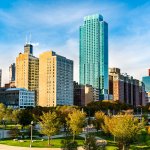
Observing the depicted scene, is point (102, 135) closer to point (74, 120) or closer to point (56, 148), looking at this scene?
point (74, 120)

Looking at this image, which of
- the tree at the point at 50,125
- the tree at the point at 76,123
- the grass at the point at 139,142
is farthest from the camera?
the tree at the point at 76,123

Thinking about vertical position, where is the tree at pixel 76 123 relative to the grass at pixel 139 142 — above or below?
above

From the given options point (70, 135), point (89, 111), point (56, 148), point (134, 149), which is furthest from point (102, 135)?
point (89, 111)

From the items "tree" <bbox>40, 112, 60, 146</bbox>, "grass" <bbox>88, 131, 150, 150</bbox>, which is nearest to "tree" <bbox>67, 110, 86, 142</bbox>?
"grass" <bbox>88, 131, 150, 150</bbox>

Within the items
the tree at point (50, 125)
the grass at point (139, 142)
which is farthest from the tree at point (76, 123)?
the tree at point (50, 125)

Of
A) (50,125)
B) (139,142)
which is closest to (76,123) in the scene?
(50,125)

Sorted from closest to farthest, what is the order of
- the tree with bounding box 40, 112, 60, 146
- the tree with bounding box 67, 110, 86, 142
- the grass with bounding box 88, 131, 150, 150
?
1. the tree with bounding box 40, 112, 60, 146
2. the grass with bounding box 88, 131, 150, 150
3. the tree with bounding box 67, 110, 86, 142

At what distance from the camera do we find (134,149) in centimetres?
7875

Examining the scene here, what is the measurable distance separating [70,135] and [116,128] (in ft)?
81.4

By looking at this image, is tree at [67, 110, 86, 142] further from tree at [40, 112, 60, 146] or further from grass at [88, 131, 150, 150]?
tree at [40, 112, 60, 146]

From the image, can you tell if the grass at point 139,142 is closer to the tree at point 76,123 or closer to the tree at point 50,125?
the tree at point 76,123

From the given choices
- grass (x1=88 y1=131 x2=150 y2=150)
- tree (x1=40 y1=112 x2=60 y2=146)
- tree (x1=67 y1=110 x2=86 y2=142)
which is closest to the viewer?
tree (x1=40 y1=112 x2=60 y2=146)

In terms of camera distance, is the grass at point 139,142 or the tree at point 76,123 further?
the tree at point 76,123

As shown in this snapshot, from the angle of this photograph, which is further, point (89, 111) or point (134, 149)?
point (89, 111)
